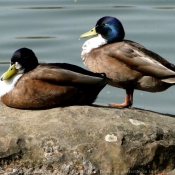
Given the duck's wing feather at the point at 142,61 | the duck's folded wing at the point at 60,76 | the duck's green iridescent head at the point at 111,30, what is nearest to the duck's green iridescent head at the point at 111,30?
the duck's green iridescent head at the point at 111,30

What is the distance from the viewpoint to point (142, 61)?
28.8 feet

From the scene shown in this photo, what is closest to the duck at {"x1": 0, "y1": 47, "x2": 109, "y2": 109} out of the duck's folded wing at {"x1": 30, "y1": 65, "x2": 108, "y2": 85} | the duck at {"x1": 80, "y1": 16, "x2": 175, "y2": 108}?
the duck's folded wing at {"x1": 30, "y1": 65, "x2": 108, "y2": 85}

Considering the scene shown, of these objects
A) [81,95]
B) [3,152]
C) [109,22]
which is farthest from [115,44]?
[3,152]

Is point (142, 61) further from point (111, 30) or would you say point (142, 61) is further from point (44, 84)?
point (44, 84)

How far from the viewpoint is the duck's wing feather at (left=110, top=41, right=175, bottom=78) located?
8727 millimetres

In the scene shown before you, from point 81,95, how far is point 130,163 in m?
1.21

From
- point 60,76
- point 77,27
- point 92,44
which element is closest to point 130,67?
point 92,44

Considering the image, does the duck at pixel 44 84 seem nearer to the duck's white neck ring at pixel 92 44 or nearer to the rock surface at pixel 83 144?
the rock surface at pixel 83 144

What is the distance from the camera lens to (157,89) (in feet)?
29.3

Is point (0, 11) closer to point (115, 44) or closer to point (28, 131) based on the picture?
point (115, 44)

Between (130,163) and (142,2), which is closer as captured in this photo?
(130,163)

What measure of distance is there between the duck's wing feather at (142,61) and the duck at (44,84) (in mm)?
1035

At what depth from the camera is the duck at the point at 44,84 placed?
7570 mm

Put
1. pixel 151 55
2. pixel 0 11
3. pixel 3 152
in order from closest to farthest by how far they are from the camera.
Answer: pixel 3 152, pixel 151 55, pixel 0 11
